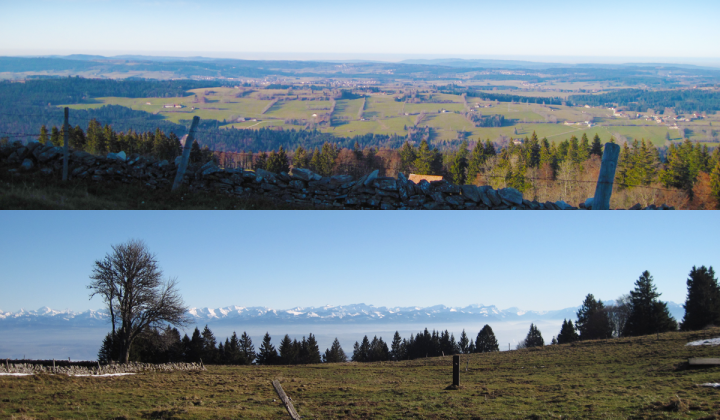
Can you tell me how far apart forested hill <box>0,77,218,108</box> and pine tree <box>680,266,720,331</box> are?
5881 centimetres

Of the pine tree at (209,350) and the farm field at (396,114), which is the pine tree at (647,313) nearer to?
the farm field at (396,114)

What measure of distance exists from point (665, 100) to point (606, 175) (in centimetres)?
7487

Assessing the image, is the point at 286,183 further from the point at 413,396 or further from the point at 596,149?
the point at 596,149

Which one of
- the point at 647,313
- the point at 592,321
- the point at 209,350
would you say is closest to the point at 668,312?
the point at 647,313

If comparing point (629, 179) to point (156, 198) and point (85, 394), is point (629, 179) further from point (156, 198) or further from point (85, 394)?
point (85, 394)

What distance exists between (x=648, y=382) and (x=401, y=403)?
668 cm

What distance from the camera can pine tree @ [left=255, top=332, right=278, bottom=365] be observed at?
43812 millimetres

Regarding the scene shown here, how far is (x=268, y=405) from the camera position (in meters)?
9.39

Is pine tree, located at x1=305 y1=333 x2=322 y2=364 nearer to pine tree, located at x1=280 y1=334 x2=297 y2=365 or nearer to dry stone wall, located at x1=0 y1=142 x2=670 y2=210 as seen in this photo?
pine tree, located at x1=280 y1=334 x2=297 y2=365

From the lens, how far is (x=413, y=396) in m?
10.5

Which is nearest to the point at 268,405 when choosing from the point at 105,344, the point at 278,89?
the point at 105,344

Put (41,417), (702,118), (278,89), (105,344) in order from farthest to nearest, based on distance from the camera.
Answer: (278,89)
(702,118)
(105,344)
(41,417)

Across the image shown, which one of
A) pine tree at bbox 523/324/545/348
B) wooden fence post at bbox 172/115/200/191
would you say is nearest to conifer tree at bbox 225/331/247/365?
wooden fence post at bbox 172/115/200/191

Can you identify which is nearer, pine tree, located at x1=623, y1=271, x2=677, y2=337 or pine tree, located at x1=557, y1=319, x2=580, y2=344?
pine tree, located at x1=623, y1=271, x2=677, y2=337
